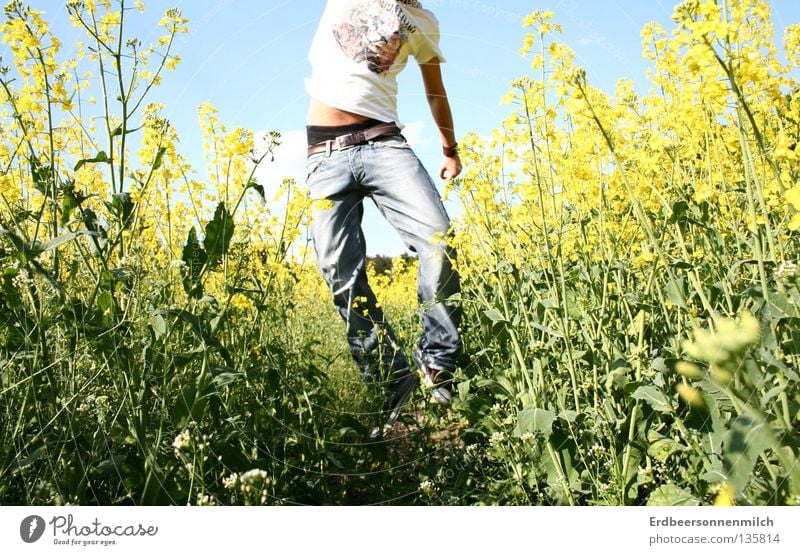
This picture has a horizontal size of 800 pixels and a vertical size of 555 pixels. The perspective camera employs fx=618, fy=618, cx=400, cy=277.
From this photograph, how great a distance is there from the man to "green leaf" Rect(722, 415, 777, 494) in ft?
5.35

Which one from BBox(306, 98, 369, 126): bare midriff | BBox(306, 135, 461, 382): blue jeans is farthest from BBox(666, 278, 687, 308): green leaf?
BBox(306, 98, 369, 126): bare midriff

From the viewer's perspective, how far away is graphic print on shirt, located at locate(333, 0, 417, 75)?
8.98ft

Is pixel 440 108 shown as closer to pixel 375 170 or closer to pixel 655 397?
pixel 375 170

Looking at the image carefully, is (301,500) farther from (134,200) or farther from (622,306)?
(622,306)

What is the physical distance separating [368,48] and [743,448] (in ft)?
7.19

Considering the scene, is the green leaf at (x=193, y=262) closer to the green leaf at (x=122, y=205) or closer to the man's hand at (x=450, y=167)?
the green leaf at (x=122, y=205)

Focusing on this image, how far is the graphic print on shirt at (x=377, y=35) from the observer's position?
274 cm

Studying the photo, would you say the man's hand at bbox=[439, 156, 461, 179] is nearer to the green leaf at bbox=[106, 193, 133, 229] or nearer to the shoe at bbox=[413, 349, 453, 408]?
the shoe at bbox=[413, 349, 453, 408]

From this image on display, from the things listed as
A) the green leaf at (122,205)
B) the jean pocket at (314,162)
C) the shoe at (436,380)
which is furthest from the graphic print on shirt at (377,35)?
the shoe at (436,380)

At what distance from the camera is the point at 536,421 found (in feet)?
6.21

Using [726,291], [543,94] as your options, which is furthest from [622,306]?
[543,94]

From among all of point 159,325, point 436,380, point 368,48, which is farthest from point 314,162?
point 159,325
